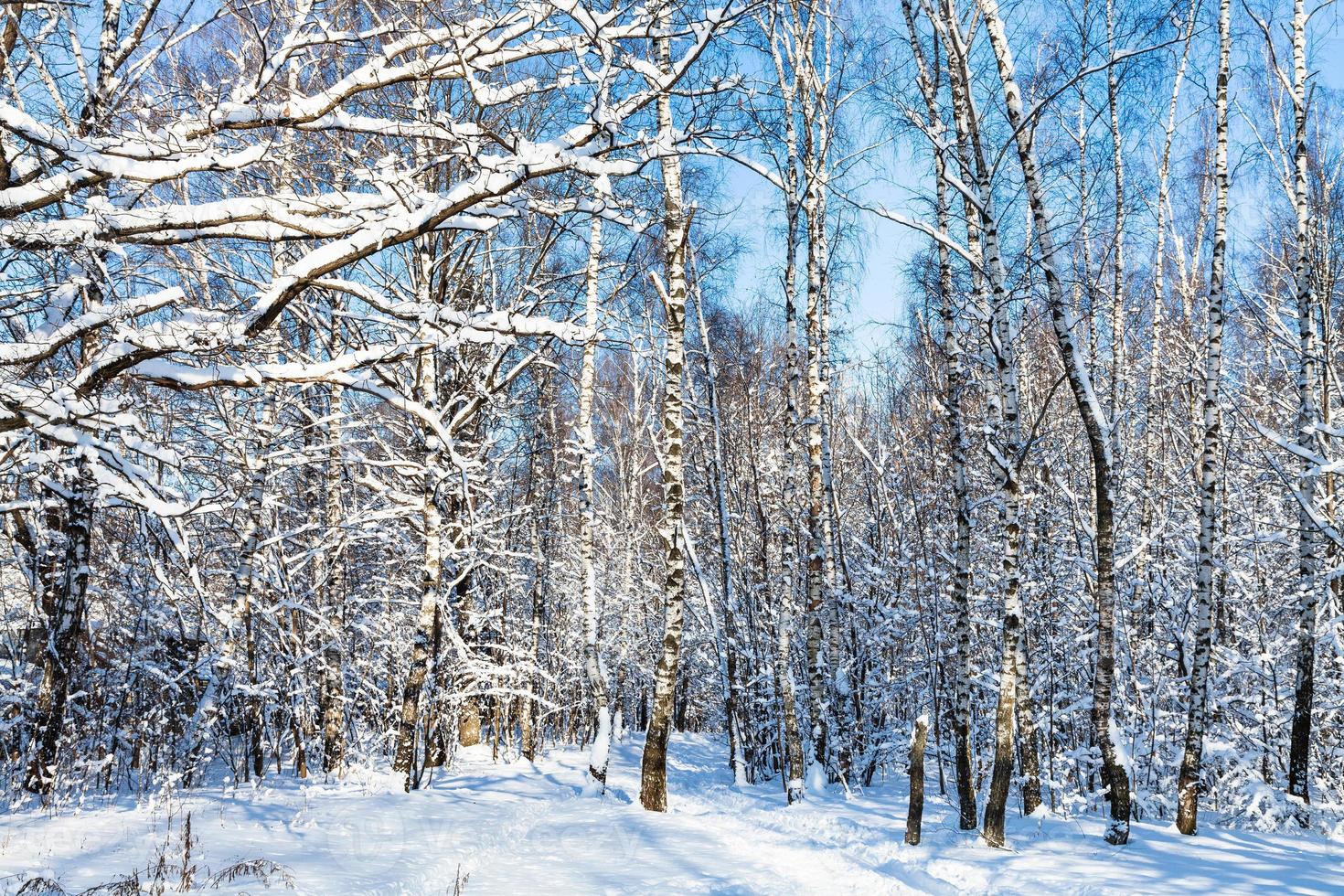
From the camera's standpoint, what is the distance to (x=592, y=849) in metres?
6.78

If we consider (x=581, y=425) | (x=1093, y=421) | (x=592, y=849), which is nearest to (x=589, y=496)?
(x=581, y=425)

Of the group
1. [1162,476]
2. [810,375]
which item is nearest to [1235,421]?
[1162,476]

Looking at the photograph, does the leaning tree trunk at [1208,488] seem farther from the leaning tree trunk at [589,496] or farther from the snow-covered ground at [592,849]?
the leaning tree trunk at [589,496]

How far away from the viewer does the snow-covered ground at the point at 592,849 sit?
536 cm

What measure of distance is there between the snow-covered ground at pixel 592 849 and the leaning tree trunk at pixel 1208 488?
625 mm

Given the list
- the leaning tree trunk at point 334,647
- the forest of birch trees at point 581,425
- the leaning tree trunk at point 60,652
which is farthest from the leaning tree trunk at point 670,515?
the leaning tree trunk at point 60,652

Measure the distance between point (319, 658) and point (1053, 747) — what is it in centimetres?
1033

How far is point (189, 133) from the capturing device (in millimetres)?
4438

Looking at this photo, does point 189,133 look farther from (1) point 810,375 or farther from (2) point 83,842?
(1) point 810,375

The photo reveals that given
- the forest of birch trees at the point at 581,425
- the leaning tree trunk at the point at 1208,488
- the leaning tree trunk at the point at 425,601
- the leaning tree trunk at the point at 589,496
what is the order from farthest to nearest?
the leaning tree trunk at the point at 589,496 < the leaning tree trunk at the point at 425,601 < the leaning tree trunk at the point at 1208,488 < the forest of birch trees at the point at 581,425

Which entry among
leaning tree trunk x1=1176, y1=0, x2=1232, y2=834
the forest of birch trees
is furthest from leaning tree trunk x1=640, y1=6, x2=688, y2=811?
leaning tree trunk x1=1176, y1=0, x2=1232, y2=834

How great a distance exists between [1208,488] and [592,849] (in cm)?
704

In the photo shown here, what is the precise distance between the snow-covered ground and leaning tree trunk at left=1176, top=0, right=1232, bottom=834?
62 cm

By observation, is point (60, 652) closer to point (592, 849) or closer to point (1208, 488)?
point (592, 849)
